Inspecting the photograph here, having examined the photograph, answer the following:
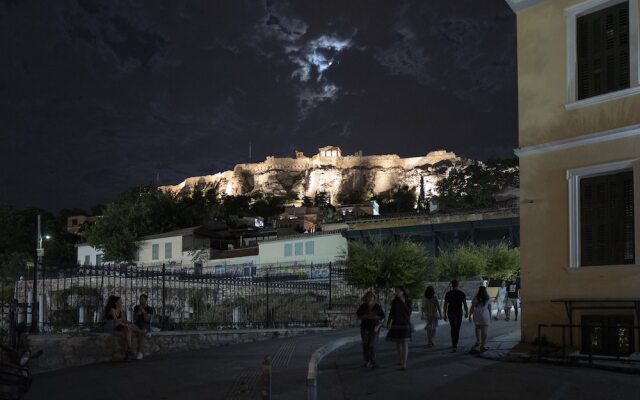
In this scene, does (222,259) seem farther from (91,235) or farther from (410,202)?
(410,202)

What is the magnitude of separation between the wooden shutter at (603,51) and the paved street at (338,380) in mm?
5923

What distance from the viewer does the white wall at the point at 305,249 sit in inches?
1993

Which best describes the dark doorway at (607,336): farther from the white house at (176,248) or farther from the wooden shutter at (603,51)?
the white house at (176,248)

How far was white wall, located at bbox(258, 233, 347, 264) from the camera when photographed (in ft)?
166

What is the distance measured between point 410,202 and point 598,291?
124 m

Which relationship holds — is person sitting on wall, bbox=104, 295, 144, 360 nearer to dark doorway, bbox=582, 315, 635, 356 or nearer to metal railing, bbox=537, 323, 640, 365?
metal railing, bbox=537, 323, 640, 365

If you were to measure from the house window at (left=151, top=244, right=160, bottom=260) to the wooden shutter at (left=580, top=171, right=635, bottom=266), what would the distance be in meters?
52.1

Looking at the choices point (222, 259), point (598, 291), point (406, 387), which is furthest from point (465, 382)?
point (222, 259)

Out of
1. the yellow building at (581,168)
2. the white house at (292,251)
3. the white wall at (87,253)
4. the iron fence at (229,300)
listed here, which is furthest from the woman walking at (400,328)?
the white wall at (87,253)

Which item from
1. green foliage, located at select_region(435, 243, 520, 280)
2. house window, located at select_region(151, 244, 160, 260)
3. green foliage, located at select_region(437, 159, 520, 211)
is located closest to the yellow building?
green foliage, located at select_region(435, 243, 520, 280)

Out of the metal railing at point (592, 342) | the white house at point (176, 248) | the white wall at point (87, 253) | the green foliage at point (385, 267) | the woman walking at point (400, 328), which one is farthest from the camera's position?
the white wall at point (87, 253)

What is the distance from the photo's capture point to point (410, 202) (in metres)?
137

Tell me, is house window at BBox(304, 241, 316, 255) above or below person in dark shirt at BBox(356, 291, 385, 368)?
above

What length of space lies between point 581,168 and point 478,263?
21.9 m
